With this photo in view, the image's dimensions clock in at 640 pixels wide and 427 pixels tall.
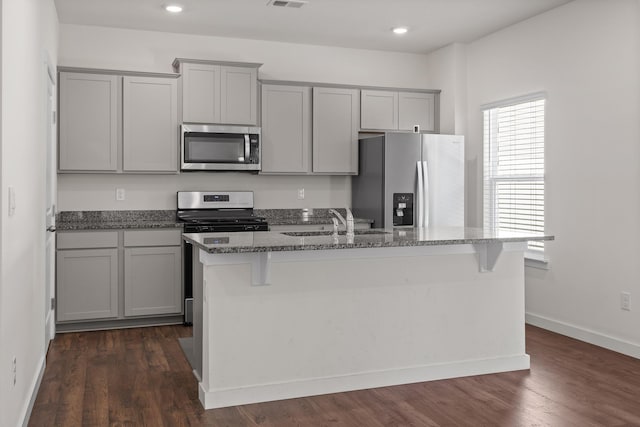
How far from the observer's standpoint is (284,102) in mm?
5844

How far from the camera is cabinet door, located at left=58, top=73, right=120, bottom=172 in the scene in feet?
17.0

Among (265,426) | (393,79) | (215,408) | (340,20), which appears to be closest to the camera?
(265,426)

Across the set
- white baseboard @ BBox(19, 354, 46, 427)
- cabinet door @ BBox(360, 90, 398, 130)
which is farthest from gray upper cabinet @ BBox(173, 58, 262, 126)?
white baseboard @ BBox(19, 354, 46, 427)

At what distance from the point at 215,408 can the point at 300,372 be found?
51 centimetres

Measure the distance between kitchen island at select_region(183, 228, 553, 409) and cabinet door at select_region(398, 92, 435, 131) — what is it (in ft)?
8.05

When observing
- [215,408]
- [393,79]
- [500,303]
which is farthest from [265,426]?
[393,79]

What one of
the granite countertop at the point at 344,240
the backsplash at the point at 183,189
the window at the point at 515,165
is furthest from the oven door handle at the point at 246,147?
the window at the point at 515,165

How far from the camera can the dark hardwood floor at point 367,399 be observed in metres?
3.08

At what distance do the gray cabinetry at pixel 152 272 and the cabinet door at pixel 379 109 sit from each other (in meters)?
2.20

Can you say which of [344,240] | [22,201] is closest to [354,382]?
[344,240]

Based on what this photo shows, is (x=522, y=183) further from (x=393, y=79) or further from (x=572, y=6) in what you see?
(x=393, y=79)

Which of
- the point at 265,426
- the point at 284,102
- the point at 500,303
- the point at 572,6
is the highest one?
the point at 572,6

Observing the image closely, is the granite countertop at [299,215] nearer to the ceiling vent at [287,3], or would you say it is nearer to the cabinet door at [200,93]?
the cabinet door at [200,93]

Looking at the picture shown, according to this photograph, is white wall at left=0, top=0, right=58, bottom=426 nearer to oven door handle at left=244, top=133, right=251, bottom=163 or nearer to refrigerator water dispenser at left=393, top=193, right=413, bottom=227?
oven door handle at left=244, top=133, right=251, bottom=163
